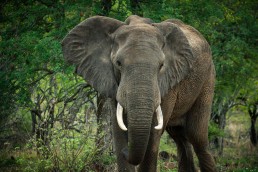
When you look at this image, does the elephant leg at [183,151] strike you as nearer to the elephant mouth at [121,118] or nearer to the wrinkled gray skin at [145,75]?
the wrinkled gray skin at [145,75]

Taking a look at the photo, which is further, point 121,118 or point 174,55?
point 174,55

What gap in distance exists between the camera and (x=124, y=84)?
600 cm

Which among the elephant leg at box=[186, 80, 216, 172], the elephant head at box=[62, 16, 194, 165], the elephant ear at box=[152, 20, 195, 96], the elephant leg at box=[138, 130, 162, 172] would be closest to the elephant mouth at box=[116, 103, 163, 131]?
the elephant head at box=[62, 16, 194, 165]

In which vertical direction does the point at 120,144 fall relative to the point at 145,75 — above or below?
below

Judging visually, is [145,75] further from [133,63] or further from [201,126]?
[201,126]

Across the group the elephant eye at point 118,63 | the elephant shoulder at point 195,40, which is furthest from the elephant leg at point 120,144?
the elephant shoulder at point 195,40

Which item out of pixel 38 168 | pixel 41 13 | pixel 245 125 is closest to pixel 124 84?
pixel 38 168

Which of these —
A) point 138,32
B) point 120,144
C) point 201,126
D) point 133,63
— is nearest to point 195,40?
point 201,126

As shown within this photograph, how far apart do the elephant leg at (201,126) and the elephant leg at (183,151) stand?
280mm

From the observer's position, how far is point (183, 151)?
31.0 ft

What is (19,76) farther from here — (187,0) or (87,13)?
(187,0)

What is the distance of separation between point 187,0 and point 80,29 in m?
6.59

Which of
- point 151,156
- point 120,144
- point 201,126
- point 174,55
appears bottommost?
point 201,126

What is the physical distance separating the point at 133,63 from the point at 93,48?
1.19 metres
